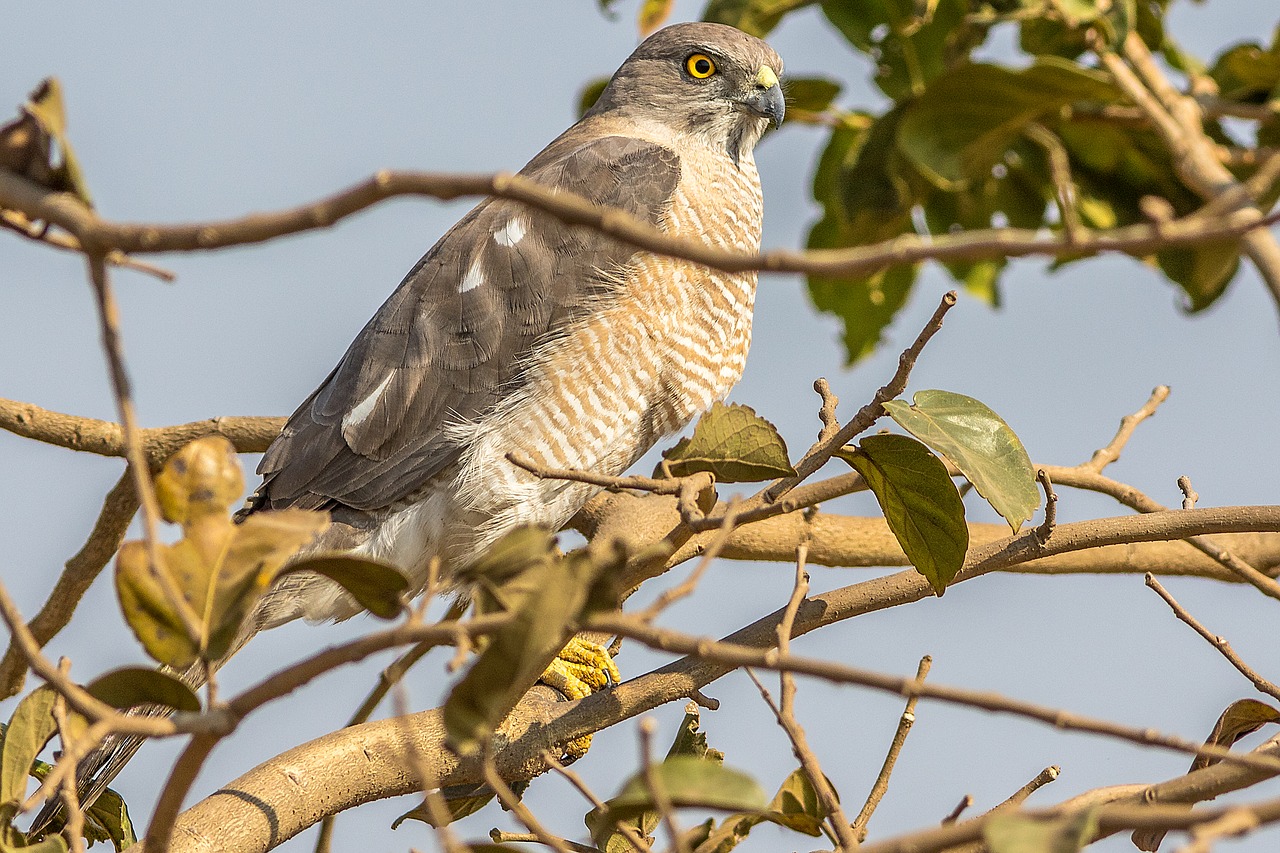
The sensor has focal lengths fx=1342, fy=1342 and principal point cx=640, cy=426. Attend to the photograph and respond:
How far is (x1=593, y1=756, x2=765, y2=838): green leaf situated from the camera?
1.38m

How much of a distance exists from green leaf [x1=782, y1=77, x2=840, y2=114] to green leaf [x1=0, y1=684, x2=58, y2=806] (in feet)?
9.72

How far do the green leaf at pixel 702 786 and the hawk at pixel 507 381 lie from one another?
7.39 feet

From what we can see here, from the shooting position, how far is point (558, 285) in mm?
3873

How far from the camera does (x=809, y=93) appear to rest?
4.24 metres

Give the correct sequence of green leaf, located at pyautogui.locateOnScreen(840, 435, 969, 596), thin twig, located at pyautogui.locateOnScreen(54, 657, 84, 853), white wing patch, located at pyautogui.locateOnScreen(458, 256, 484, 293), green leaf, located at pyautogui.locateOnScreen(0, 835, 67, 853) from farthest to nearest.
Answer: white wing patch, located at pyautogui.locateOnScreen(458, 256, 484, 293) < green leaf, located at pyautogui.locateOnScreen(840, 435, 969, 596) < green leaf, located at pyautogui.locateOnScreen(0, 835, 67, 853) < thin twig, located at pyautogui.locateOnScreen(54, 657, 84, 853)

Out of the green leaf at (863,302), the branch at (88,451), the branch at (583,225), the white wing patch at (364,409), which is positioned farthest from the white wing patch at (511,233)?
the branch at (583,225)

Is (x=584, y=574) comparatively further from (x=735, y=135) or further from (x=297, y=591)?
(x=735, y=135)

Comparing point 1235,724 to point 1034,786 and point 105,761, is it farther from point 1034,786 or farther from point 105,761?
point 105,761

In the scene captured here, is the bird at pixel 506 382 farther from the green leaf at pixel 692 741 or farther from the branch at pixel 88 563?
the green leaf at pixel 692 741

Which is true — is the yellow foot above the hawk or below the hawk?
below

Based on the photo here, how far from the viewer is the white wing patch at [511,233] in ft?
13.0

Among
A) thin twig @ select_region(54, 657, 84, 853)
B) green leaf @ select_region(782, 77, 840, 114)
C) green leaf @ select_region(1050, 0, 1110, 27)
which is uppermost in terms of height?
green leaf @ select_region(782, 77, 840, 114)

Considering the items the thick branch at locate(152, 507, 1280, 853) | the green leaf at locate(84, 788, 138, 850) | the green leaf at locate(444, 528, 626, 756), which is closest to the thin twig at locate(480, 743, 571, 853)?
the green leaf at locate(444, 528, 626, 756)

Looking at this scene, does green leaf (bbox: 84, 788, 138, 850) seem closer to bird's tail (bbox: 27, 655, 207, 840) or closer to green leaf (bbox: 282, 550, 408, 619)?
bird's tail (bbox: 27, 655, 207, 840)
